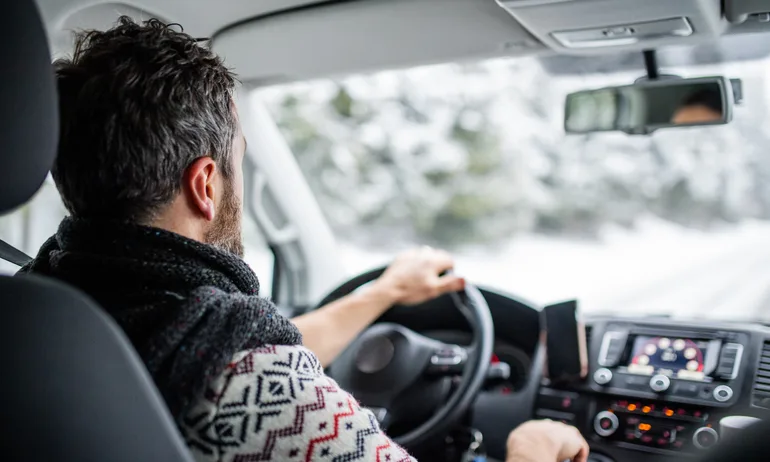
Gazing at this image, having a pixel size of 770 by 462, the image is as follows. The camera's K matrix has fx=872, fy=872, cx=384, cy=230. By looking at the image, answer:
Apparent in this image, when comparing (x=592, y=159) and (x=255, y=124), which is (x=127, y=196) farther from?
(x=592, y=159)

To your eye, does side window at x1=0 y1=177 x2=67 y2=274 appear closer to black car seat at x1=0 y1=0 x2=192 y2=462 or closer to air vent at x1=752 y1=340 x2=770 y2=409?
black car seat at x1=0 y1=0 x2=192 y2=462

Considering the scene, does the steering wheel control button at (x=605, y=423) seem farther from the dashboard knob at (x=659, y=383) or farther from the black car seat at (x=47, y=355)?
the black car seat at (x=47, y=355)

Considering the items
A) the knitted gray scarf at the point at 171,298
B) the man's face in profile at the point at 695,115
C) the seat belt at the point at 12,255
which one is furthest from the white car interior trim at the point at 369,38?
the knitted gray scarf at the point at 171,298

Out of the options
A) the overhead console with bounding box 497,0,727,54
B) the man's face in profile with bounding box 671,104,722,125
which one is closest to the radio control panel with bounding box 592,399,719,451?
the man's face in profile with bounding box 671,104,722,125

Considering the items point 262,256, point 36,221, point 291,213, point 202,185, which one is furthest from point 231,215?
point 262,256

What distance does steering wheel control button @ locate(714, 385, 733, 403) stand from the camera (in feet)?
8.38

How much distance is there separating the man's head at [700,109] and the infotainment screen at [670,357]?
0.69 meters

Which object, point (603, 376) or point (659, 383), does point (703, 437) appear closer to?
point (659, 383)

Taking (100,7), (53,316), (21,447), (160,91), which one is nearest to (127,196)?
(160,91)

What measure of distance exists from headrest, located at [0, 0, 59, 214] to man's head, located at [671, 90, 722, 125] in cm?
201

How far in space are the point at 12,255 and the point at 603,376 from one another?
1.81 m

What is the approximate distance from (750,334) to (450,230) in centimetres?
690

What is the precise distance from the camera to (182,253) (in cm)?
148

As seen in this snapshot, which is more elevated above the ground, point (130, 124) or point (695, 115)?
point (695, 115)
